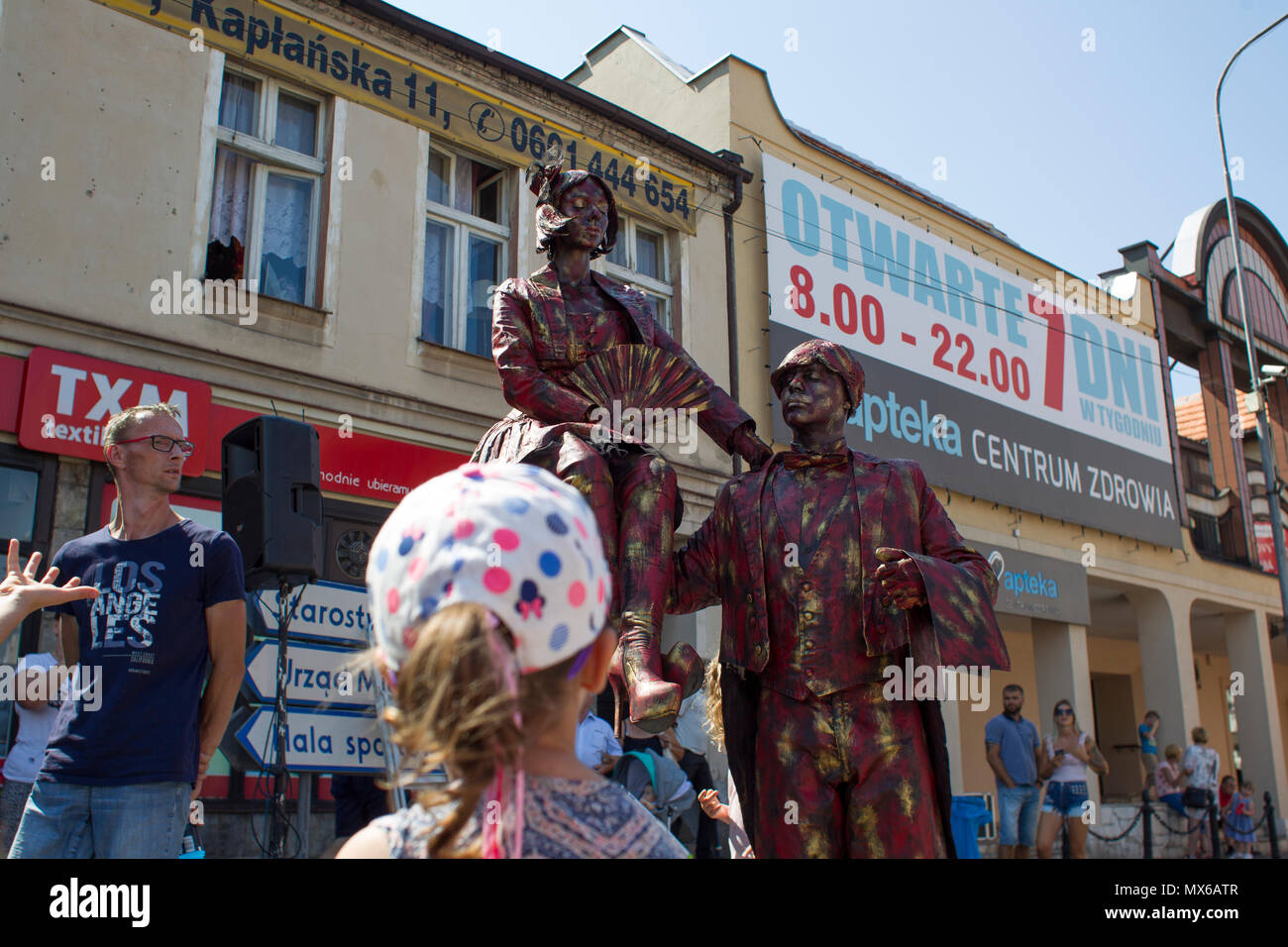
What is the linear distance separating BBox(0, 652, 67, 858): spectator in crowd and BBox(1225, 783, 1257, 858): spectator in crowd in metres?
15.3

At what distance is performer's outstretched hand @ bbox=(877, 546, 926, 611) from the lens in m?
3.15

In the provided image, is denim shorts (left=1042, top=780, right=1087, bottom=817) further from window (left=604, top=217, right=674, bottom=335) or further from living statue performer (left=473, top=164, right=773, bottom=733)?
living statue performer (left=473, top=164, right=773, bottom=733)

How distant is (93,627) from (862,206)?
552 inches

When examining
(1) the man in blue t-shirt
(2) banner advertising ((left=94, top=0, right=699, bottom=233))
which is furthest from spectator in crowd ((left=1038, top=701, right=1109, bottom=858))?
(1) the man in blue t-shirt

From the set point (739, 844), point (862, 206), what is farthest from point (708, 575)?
point (862, 206)

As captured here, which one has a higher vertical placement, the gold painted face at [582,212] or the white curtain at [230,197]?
the white curtain at [230,197]

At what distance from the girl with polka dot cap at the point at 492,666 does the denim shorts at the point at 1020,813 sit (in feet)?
34.1

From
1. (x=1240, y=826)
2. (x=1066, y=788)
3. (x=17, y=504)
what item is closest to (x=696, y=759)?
(x=1066, y=788)

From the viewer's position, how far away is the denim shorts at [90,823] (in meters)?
3.25

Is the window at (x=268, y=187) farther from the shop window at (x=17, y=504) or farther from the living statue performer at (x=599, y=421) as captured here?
the living statue performer at (x=599, y=421)

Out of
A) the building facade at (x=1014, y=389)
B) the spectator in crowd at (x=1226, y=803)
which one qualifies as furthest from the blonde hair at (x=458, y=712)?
the spectator in crowd at (x=1226, y=803)

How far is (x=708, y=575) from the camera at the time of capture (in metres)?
3.66
